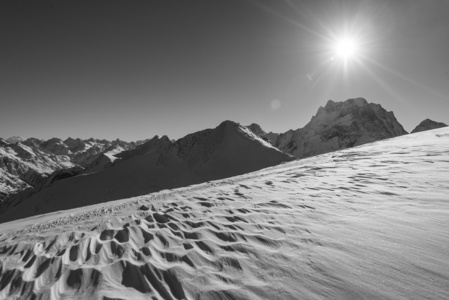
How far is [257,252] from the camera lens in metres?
4.37

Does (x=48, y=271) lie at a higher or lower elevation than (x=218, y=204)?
lower

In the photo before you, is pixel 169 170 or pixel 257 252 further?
pixel 169 170

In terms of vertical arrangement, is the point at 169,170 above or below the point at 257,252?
below

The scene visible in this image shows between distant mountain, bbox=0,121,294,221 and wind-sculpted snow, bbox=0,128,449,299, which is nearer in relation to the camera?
wind-sculpted snow, bbox=0,128,449,299

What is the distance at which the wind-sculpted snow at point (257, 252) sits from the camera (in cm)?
331

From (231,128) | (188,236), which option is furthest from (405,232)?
(231,128)

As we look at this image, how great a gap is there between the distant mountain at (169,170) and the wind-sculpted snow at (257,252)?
40462mm

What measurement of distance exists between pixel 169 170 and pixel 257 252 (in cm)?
5165

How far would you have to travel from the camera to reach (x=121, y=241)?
5.52m

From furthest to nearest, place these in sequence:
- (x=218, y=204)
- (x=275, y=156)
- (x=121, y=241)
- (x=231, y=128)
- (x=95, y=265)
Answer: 1. (x=231, y=128)
2. (x=275, y=156)
3. (x=218, y=204)
4. (x=121, y=241)
5. (x=95, y=265)

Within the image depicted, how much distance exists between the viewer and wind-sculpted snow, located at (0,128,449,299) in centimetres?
331

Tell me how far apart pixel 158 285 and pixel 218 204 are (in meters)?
4.56

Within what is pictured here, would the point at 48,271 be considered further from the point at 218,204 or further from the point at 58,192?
the point at 58,192

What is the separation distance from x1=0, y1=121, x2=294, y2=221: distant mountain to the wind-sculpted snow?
133ft
